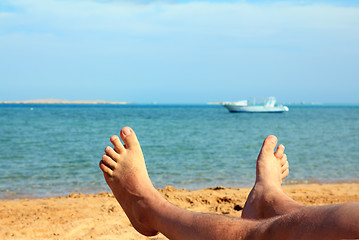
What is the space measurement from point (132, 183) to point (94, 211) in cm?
109

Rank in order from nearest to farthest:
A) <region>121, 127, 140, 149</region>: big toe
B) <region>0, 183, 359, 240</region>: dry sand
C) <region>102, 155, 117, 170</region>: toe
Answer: <region>102, 155, 117, 170</region>: toe → <region>121, 127, 140, 149</region>: big toe → <region>0, 183, 359, 240</region>: dry sand

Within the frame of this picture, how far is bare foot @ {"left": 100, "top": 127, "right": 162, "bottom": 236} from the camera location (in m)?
2.03

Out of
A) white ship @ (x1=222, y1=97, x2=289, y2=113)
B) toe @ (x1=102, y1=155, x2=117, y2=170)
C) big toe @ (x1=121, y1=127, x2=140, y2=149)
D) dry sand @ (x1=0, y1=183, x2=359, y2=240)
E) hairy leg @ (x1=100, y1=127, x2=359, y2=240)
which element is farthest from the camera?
white ship @ (x1=222, y1=97, x2=289, y2=113)

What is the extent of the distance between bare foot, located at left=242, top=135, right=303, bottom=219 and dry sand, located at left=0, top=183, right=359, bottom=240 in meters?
0.74

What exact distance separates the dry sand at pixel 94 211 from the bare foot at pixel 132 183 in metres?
0.40

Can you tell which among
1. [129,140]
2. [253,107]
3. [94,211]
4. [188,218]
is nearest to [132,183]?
[129,140]

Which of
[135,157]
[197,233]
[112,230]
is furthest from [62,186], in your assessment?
[197,233]

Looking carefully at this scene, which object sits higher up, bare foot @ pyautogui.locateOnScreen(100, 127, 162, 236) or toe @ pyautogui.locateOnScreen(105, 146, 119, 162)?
toe @ pyautogui.locateOnScreen(105, 146, 119, 162)

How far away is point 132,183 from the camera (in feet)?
7.45

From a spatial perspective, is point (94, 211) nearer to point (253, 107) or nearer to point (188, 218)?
point (188, 218)

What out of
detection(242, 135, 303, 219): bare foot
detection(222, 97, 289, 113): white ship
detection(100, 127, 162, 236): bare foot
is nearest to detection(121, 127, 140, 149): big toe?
detection(100, 127, 162, 236): bare foot

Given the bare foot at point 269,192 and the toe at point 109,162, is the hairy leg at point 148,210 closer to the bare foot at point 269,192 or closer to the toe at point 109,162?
the toe at point 109,162

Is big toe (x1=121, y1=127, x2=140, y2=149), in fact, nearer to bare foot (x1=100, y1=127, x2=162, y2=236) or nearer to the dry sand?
bare foot (x1=100, y1=127, x2=162, y2=236)

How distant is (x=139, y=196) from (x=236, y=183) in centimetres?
331
